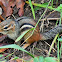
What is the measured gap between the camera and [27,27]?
285 cm

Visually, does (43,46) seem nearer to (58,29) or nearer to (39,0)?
(58,29)

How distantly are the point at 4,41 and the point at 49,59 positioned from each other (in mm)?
1779

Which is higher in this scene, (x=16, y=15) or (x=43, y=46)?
(x=16, y=15)

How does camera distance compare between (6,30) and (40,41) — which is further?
(40,41)

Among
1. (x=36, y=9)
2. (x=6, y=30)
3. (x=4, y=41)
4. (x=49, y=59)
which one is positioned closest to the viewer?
(x=49, y=59)

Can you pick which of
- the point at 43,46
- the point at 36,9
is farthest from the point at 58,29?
the point at 36,9

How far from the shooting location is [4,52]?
9.80ft

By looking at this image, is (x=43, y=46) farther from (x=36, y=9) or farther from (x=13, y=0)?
(x=13, y=0)

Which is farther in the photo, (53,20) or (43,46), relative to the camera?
(53,20)

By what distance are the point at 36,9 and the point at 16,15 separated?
2.05 ft

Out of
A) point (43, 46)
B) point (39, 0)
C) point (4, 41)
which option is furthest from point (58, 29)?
point (4, 41)

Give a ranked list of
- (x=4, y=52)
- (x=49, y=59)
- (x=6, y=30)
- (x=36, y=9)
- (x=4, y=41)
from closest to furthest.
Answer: (x=49, y=59), (x=6, y=30), (x=4, y=52), (x=4, y=41), (x=36, y=9)

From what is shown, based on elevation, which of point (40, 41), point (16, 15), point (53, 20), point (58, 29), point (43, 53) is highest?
point (16, 15)

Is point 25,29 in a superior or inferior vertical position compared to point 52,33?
superior
